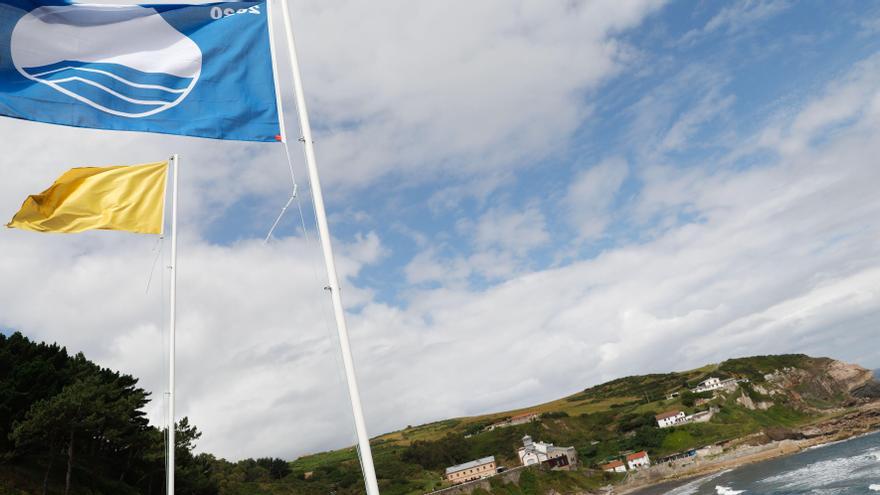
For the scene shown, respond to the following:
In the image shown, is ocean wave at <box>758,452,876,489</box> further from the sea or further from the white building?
the white building

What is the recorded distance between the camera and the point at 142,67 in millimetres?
9648

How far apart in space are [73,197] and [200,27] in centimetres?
466

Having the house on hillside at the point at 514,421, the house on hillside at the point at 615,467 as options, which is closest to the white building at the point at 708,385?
the house on hillside at the point at 514,421

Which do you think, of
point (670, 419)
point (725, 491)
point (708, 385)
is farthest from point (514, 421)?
point (725, 491)

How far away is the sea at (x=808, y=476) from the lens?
5712 centimetres

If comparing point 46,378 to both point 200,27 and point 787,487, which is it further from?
point 787,487

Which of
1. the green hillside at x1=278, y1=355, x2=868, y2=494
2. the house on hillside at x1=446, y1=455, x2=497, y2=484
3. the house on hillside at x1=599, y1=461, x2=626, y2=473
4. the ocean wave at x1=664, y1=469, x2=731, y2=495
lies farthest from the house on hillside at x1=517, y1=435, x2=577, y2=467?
the ocean wave at x1=664, y1=469, x2=731, y2=495

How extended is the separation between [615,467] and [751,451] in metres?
25.1

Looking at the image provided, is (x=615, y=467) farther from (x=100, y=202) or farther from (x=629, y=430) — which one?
(x=100, y=202)

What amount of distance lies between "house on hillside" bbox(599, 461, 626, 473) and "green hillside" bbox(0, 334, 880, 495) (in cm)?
260

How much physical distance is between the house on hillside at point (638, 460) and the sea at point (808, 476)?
60.9 ft

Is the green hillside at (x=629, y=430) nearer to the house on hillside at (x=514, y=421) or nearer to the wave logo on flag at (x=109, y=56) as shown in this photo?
the house on hillside at (x=514, y=421)

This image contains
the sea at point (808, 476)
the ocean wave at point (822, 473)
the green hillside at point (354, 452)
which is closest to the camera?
the green hillside at point (354, 452)

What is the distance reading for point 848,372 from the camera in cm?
17525
